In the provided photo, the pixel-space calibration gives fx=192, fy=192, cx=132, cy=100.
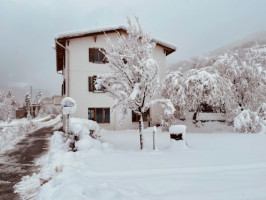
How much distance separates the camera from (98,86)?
30.3ft

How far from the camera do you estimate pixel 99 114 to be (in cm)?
1655

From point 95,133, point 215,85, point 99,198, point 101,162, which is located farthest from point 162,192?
point 215,85

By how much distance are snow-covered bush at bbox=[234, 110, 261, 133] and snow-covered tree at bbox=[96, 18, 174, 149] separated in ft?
26.7

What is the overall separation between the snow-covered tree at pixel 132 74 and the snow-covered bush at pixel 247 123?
8.15 metres

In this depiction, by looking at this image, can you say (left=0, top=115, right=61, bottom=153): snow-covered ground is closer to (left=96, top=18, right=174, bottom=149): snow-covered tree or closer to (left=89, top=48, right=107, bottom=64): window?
(left=96, top=18, right=174, bottom=149): snow-covered tree

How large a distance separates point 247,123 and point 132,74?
10272mm

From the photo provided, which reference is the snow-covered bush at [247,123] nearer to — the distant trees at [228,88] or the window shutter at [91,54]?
the distant trees at [228,88]

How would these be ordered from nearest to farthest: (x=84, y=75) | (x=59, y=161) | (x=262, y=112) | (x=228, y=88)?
(x=59, y=161) < (x=228, y=88) < (x=262, y=112) < (x=84, y=75)

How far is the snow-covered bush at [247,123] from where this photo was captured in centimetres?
1390

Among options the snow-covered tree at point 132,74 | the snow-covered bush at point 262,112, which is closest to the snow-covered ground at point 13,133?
the snow-covered tree at point 132,74

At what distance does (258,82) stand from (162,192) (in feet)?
53.5

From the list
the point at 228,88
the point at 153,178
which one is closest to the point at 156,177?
the point at 153,178

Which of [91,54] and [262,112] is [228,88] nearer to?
[262,112]

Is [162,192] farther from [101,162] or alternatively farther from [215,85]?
[215,85]
